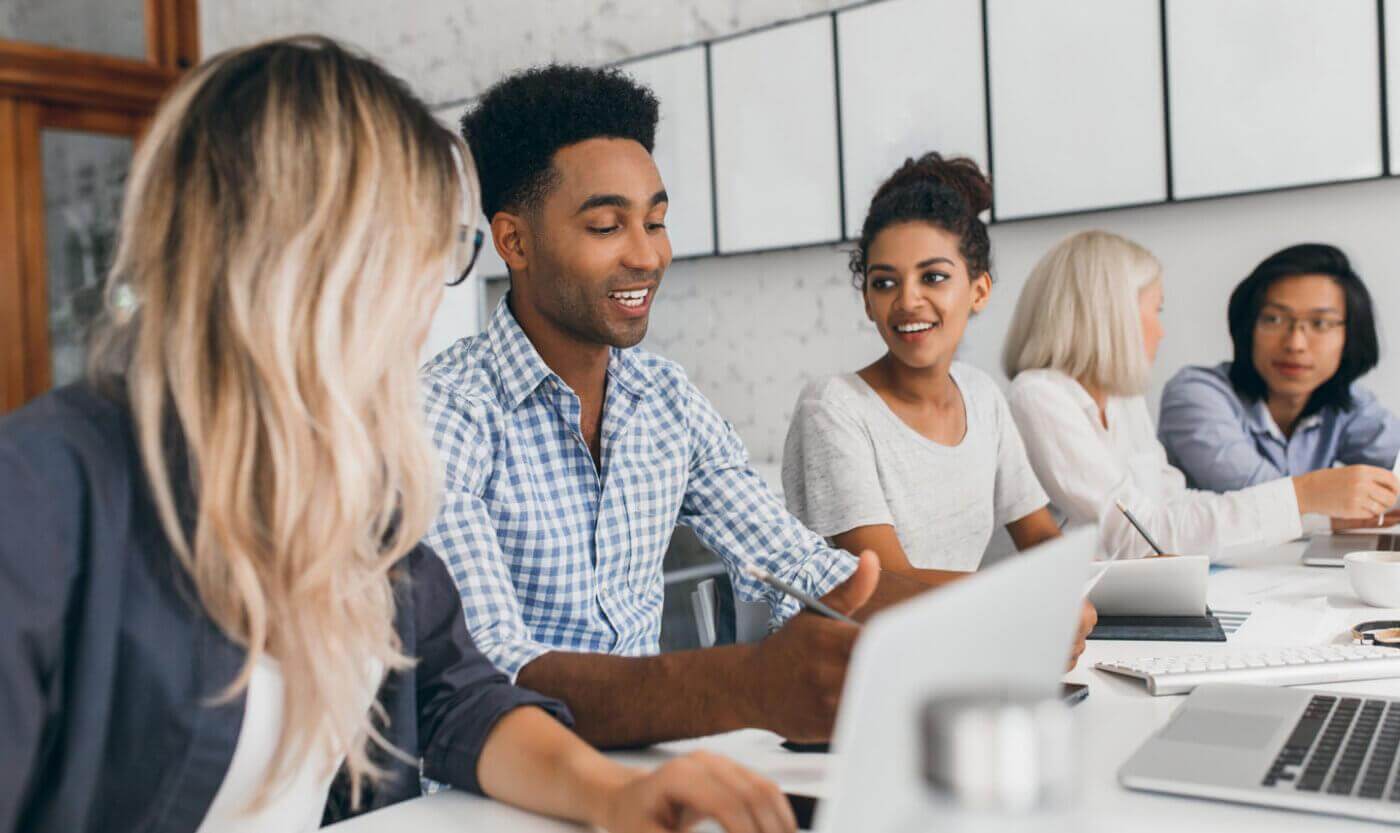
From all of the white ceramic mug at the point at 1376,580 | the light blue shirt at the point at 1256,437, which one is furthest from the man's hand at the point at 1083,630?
the light blue shirt at the point at 1256,437

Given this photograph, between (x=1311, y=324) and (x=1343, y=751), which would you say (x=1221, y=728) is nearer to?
(x=1343, y=751)

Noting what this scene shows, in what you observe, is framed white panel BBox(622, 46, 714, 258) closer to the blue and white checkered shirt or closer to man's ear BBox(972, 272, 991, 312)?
man's ear BBox(972, 272, 991, 312)

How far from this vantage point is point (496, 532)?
1.32m

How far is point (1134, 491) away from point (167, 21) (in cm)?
443

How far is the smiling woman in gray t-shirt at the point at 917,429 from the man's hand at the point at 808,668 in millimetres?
915

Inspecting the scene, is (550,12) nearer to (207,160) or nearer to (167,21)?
(167,21)

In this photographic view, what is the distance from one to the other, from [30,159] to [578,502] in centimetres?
394

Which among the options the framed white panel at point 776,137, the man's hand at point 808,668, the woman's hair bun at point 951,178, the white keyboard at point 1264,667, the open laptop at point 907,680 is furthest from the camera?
the framed white panel at point 776,137

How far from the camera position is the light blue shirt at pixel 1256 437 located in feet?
8.55

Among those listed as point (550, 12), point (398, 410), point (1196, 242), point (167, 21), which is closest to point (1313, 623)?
point (398, 410)

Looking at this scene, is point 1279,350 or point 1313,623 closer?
point 1313,623

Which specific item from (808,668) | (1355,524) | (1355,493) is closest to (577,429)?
(808,668)

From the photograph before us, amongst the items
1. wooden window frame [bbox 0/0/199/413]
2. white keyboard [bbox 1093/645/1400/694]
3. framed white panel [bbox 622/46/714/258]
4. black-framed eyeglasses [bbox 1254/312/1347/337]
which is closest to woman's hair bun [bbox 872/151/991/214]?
black-framed eyeglasses [bbox 1254/312/1347/337]

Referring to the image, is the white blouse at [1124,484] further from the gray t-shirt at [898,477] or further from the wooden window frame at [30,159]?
the wooden window frame at [30,159]
